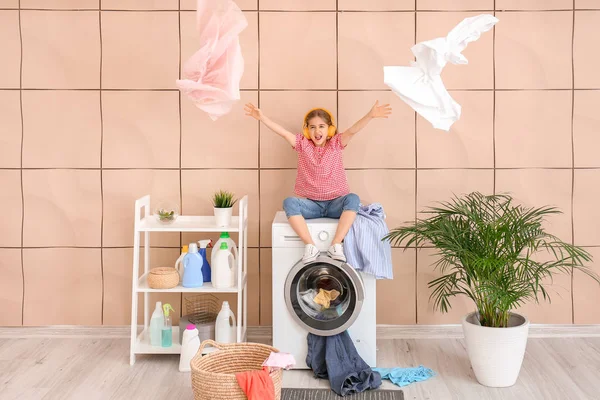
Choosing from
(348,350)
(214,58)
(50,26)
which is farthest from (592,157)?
(50,26)

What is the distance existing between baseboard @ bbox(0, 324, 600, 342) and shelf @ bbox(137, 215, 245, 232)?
25.4 inches

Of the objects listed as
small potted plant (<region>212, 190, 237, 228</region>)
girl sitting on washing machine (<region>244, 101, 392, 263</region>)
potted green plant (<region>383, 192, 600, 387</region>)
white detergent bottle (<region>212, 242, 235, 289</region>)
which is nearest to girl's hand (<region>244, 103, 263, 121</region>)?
girl sitting on washing machine (<region>244, 101, 392, 263</region>)

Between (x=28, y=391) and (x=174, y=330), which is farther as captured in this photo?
(x=174, y=330)

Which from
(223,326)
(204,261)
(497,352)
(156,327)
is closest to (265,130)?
(204,261)

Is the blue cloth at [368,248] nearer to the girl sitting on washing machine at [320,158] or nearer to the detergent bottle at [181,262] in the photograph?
the girl sitting on washing machine at [320,158]

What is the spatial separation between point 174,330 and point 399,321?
1.22m

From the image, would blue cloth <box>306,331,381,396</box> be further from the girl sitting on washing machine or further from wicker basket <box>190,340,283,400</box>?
the girl sitting on washing machine

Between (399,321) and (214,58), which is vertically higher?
(214,58)

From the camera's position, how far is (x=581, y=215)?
11.9ft

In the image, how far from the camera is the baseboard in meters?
3.64

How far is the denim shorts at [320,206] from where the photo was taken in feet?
10.4

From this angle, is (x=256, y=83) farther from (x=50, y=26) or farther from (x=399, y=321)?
(x=399, y=321)

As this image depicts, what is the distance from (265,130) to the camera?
11.9 ft

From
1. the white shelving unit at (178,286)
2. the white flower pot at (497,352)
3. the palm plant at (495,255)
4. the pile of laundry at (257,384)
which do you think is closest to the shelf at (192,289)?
the white shelving unit at (178,286)
